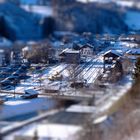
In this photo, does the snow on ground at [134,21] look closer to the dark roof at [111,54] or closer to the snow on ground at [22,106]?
the dark roof at [111,54]

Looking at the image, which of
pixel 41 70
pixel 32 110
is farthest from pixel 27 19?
pixel 32 110

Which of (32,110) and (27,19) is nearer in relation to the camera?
(32,110)

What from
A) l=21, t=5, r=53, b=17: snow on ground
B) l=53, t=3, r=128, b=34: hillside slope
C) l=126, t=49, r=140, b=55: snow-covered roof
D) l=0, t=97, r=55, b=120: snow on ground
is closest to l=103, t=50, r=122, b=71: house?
l=126, t=49, r=140, b=55: snow-covered roof

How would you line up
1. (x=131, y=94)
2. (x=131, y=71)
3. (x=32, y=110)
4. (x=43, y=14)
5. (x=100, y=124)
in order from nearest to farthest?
(x=100, y=124) → (x=131, y=94) → (x=32, y=110) → (x=131, y=71) → (x=43, y=14)

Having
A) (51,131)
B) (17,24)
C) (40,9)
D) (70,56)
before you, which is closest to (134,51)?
(70,56)

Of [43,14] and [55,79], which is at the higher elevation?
[43,14]

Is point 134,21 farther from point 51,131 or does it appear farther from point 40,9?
point 51,131

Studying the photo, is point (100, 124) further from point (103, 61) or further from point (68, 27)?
point (68, 27)
